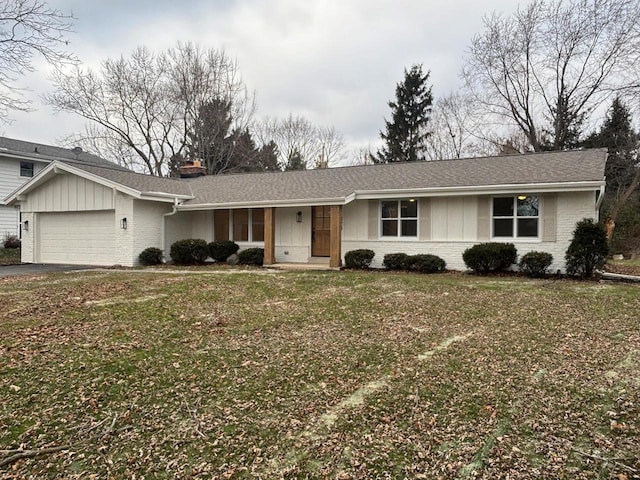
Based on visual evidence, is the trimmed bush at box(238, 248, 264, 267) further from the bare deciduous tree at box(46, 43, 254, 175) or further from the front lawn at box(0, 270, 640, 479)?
the bare deciduous tree at box(46, 43, 254, 175)

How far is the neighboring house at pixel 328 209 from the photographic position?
39.1ft

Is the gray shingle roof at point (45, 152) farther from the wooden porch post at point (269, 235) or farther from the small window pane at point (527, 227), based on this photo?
the small window pane at point (527, 227)

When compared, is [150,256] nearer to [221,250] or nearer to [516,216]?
[221,250]

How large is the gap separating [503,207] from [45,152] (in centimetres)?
2494

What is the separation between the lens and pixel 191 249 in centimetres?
1481

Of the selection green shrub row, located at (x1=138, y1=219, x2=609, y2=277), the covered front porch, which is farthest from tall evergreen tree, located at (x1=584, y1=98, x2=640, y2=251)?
the covered front porch

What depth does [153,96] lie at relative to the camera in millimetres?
27203

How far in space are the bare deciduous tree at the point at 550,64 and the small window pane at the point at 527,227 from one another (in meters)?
12.5

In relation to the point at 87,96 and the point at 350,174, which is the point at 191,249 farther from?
the point at 87,96

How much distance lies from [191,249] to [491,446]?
43.7ft

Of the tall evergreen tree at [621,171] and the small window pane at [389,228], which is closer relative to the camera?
the small window pane at [389,228]

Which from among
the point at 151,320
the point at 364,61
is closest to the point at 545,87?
the point at 364,61

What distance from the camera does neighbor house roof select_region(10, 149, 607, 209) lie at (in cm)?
1183

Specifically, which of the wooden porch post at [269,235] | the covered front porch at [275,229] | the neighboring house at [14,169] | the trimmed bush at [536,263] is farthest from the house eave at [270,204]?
the neighboring house at [14,169]
